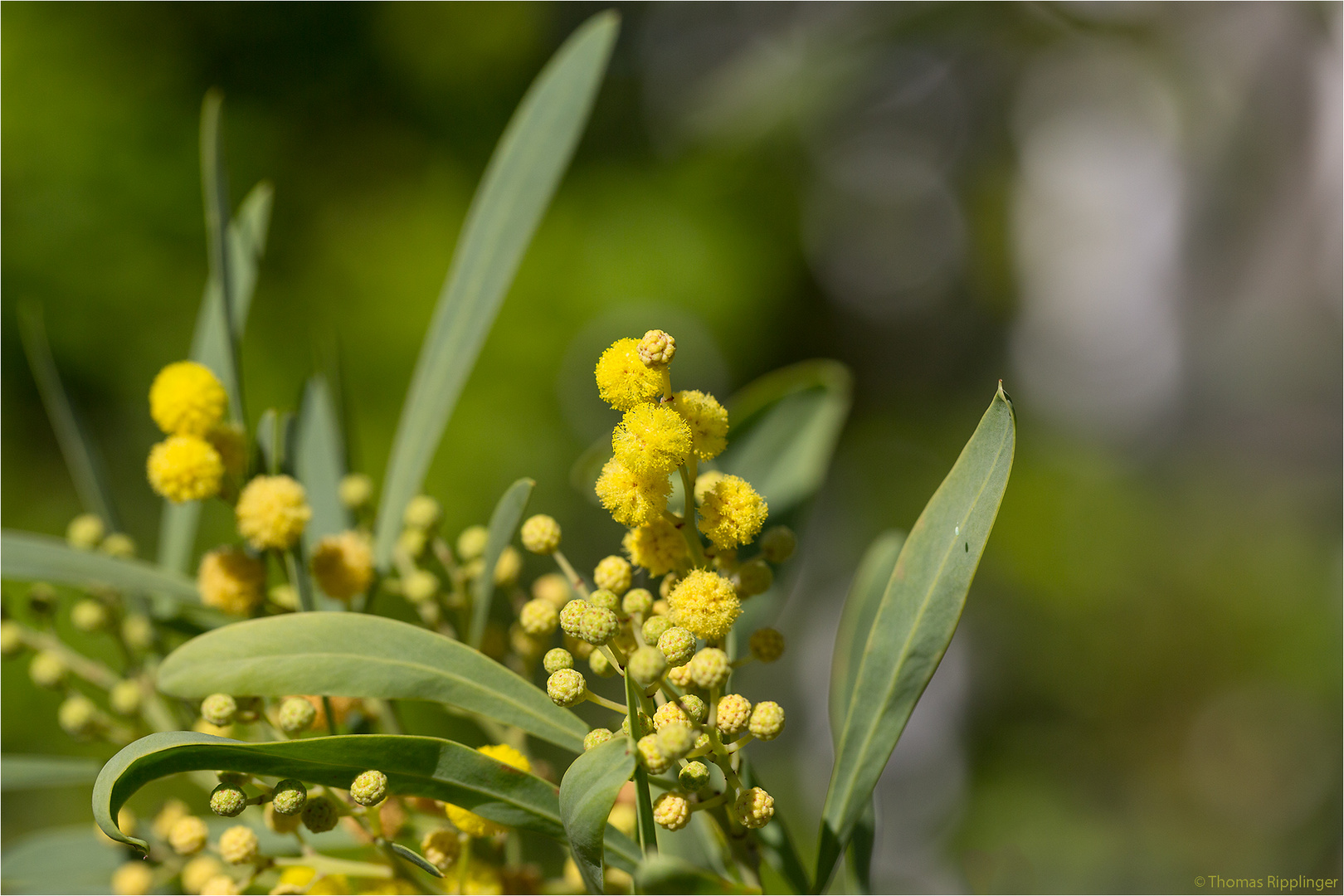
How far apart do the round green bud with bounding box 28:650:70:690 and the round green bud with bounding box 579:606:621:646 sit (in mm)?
563

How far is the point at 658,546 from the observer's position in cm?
46

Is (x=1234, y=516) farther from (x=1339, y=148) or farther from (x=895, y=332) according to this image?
(x=895, y=332)

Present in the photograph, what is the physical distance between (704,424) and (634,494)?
Answer: 0.05 metres

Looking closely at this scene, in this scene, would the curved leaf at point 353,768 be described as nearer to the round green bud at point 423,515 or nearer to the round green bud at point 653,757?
the round green bud at point 653,757

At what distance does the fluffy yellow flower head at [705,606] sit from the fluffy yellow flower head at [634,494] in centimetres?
4

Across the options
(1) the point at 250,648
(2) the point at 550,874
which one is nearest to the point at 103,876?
(1) the point at 250,648

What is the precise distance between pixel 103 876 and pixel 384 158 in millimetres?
2702

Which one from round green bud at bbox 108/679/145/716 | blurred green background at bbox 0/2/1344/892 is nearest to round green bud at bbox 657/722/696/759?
round green bud at bbox 108/679/145/716

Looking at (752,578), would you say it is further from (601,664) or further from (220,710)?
(220,710)

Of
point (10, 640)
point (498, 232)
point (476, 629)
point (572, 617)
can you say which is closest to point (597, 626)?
point (572, 617)

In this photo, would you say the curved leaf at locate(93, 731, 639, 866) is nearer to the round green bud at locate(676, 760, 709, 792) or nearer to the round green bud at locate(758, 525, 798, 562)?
the round green bud at locate(676, 760, 709, 792)

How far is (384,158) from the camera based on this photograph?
2.91 metres

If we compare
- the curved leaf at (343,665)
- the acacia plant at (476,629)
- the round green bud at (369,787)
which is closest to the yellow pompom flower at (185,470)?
the acacia plant at (476,629)

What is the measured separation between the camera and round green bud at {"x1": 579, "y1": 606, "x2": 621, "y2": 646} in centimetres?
40
